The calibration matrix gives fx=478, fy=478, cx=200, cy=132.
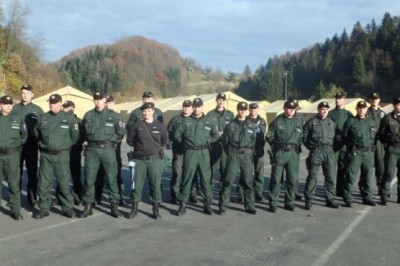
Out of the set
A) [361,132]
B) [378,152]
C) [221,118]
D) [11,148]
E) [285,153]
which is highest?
[221,118]

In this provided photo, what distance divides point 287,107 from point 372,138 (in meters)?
1.71

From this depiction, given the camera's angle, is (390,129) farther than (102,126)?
Yes

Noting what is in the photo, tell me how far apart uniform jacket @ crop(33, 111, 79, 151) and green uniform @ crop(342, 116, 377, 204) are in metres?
4.81

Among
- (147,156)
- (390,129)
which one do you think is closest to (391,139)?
(390,129)

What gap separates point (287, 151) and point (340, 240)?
6.95 ft

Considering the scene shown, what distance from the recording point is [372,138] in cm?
861

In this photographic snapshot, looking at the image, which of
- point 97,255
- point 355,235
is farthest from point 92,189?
point 355,235

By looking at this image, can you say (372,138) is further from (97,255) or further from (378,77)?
(378,77)

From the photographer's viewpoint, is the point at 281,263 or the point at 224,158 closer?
the point at 281,263

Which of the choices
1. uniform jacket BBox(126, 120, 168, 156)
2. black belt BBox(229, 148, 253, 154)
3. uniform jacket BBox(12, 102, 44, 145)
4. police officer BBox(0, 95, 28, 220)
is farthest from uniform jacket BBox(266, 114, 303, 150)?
police officer BBox(0, 95, 28, 220)

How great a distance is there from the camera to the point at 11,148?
293 inches

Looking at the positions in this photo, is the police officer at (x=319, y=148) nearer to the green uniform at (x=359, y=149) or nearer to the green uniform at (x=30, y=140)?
the green uniform at (x=359, y=149)

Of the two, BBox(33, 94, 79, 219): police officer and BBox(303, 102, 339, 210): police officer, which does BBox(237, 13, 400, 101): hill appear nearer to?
BBox(303, 102, 339, 210): police officer

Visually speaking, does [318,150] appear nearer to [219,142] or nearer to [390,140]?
[390,140]
